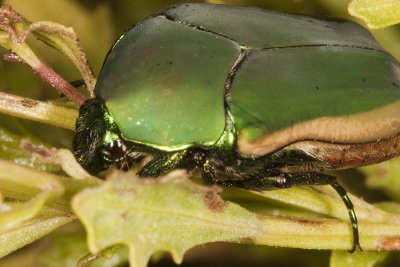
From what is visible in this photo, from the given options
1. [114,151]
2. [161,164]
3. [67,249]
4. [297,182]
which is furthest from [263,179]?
[67,249]

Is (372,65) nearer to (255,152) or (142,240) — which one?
(255,152)

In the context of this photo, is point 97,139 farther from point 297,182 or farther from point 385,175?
point 385,175

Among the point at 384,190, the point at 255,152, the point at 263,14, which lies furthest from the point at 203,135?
the point at 384,190

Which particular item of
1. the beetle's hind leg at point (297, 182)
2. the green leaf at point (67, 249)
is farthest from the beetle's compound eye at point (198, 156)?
the green leaf at point (67, 249)

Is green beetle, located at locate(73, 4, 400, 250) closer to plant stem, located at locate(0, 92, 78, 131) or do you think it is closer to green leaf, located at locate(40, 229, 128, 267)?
plant stem, located at locate(0, 92, 78, 131)

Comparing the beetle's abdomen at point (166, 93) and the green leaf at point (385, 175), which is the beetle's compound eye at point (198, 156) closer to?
the beetle's abdomen at point (166, 93)

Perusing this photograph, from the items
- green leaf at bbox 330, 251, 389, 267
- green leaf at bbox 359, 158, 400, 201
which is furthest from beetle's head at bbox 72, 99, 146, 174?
green leaf at bbox 359, 158, 400, 201

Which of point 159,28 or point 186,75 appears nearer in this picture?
point 186,75
